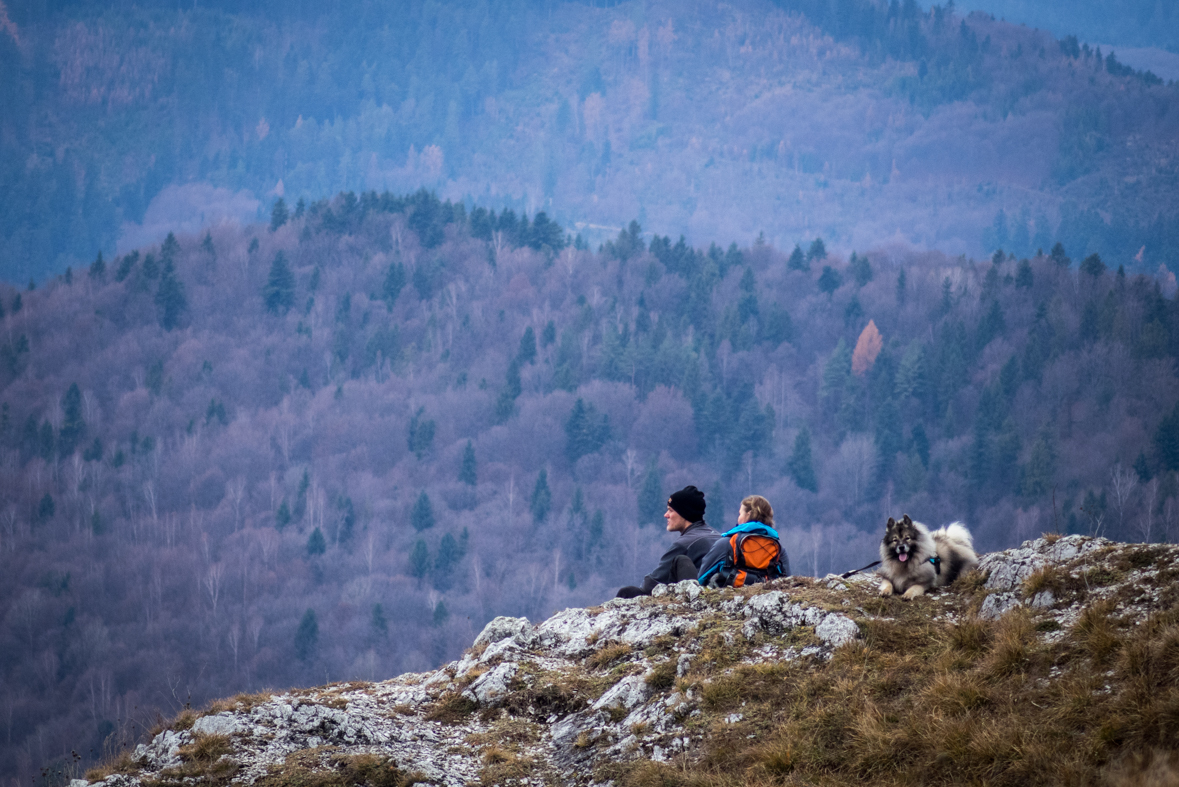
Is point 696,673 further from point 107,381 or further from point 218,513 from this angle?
point 107,381

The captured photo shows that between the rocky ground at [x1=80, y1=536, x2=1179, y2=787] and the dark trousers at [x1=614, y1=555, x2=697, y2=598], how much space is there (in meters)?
1.13

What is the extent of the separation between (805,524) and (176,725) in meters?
121

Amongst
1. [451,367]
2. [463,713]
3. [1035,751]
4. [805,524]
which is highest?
[1035,751]

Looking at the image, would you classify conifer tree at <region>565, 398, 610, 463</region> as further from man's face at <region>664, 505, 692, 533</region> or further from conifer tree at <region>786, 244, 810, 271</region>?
man's face at <region>664, 505, 692, 533</region>

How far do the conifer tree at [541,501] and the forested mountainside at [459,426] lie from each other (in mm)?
424

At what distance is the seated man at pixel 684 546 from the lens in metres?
11.0

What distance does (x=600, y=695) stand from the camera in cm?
846

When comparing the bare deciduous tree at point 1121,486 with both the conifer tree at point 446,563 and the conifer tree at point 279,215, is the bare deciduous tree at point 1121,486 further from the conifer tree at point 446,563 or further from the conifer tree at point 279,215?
the conifer tree at point 279,215

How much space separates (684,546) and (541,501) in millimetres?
113975

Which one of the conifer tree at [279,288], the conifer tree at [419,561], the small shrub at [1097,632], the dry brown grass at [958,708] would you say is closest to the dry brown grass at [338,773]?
the dry brown grass at [958,708]

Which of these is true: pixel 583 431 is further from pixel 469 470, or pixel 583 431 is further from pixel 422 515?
pixel 422 515

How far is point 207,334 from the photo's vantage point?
168 metres

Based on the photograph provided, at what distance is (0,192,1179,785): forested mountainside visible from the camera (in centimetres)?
10656

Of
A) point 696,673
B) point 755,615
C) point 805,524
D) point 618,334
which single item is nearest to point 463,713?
point 696,673
